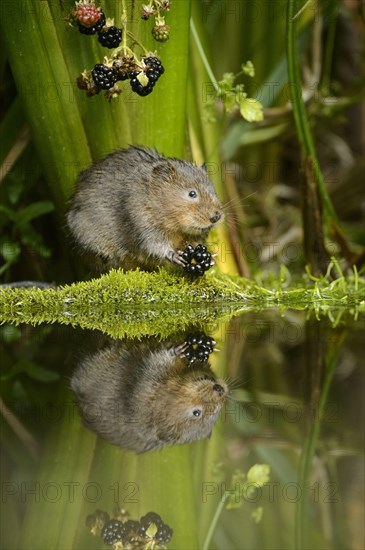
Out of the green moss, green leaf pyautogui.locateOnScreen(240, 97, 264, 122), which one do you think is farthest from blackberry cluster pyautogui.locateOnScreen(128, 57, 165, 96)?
the green moss

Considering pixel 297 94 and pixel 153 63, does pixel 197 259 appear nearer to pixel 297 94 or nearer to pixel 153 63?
pixel 153 63

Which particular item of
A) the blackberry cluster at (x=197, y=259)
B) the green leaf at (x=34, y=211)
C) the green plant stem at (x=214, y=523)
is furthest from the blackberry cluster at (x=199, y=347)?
the green leaf at (x=34, y=211)

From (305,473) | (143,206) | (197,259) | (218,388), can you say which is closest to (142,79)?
(143,206)

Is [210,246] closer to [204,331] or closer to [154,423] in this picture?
[204,331]

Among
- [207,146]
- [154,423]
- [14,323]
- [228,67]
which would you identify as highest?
[228,67]

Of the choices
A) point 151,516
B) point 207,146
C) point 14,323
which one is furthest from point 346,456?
point 207,146

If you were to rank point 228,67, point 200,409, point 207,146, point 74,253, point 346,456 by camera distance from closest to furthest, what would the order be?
point 346,456 < point 200,409 < point 74,253 < point 207,146 < point 228,67
